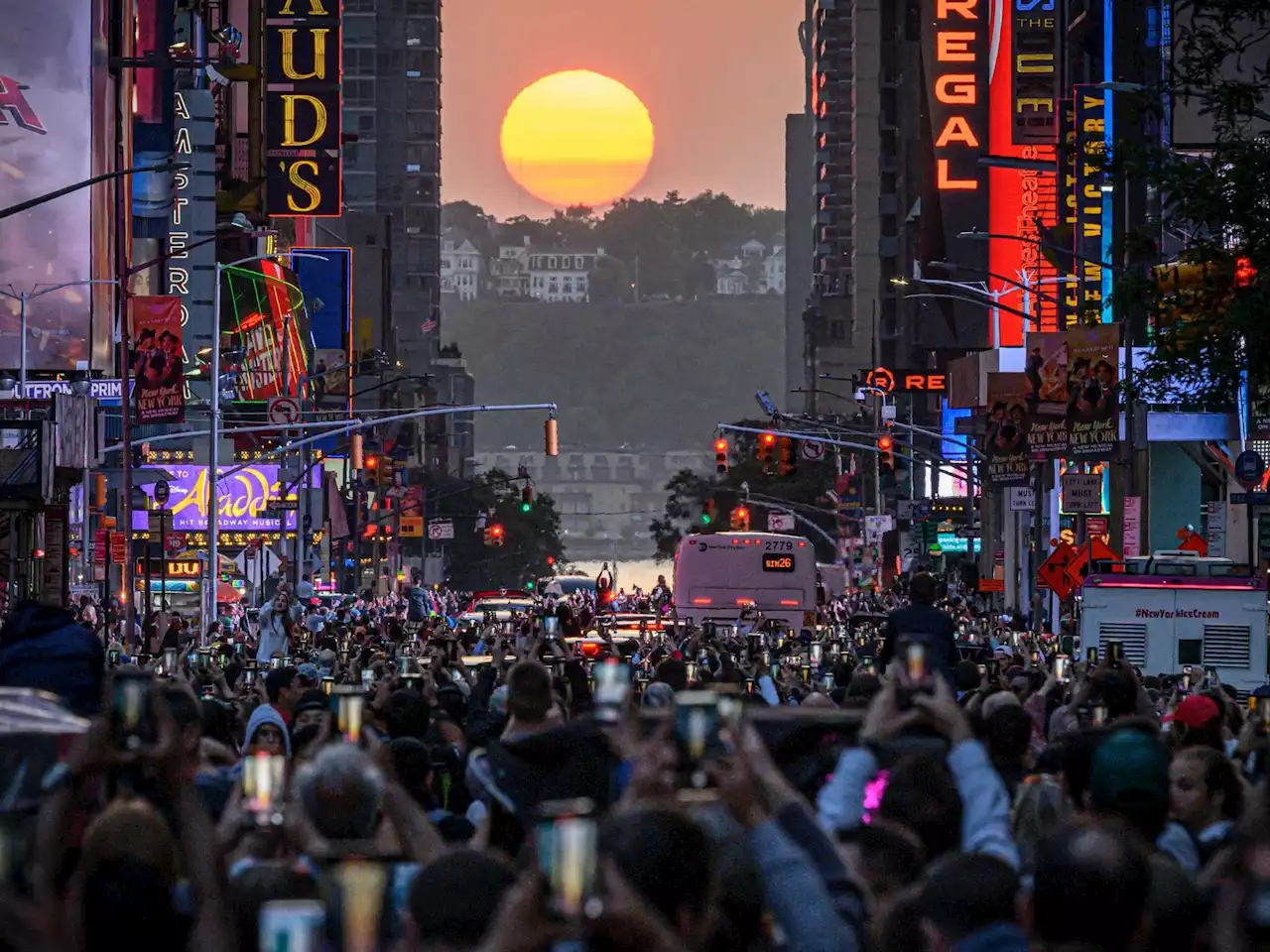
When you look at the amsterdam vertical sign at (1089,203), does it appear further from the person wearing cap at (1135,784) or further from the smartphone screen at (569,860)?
the smartphone screen at (569,860)

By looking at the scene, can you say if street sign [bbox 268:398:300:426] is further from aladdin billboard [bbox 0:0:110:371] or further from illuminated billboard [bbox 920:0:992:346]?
illuminated billboard [bbox 920:0:992:346]

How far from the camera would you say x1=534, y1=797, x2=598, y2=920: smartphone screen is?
16.3 ft

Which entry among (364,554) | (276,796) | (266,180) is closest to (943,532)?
(266,180)

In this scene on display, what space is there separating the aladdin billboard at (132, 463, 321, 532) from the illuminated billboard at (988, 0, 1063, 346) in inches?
906

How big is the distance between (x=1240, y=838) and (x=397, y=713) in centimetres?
753

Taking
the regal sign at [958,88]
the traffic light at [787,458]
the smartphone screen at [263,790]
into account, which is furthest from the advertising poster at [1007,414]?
the regal sign at [958,88]

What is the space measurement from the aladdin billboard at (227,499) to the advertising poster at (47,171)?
14.9 meters

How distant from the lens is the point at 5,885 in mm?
5684

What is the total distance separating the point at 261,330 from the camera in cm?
8762

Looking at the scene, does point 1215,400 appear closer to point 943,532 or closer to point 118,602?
point 118,602

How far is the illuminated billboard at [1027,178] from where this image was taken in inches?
3091

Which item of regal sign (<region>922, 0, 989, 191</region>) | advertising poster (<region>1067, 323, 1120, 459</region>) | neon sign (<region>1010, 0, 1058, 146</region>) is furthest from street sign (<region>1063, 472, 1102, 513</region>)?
regal sign (<region>922, 0, 989, 191</region>)

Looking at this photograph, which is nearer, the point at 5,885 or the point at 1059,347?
the point at 5,885

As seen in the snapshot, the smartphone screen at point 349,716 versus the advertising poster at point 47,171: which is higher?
the advertising poster at point 47,171
